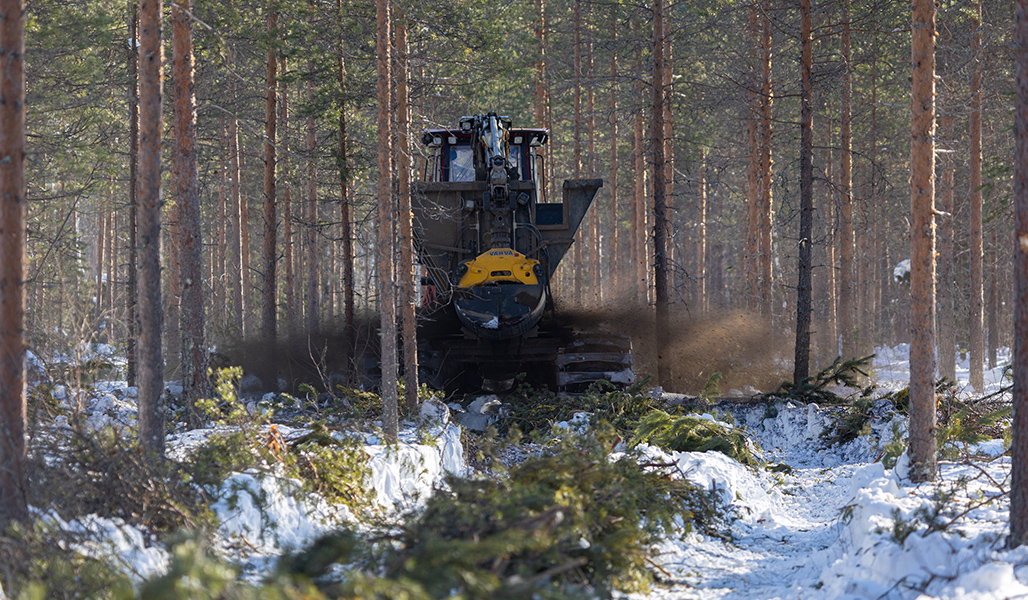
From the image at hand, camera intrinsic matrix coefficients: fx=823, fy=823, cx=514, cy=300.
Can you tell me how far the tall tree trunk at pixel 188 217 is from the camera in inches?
392

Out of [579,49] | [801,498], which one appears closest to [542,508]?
[801,498]

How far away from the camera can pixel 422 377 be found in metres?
13.7

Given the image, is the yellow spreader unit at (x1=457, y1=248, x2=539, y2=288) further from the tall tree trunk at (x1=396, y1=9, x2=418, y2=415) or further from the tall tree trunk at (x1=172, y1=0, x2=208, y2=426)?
the tall tree trunk at (x1=172, y1=0, x2=208, y2=426)

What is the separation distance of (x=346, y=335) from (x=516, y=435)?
8.47 m

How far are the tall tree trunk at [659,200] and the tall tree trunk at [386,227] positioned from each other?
7474 mm

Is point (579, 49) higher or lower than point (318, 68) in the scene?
higher

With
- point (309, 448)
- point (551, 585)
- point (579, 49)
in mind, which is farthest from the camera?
point (579, 49)

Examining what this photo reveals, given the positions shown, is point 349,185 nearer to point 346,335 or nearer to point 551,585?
point 346,335

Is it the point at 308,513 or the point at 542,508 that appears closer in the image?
the point at 542,508

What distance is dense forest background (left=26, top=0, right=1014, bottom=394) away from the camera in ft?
47.8

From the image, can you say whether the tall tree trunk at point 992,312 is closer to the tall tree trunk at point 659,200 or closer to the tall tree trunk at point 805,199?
the tall tree trunk at point 805,199

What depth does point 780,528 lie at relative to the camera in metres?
7.54

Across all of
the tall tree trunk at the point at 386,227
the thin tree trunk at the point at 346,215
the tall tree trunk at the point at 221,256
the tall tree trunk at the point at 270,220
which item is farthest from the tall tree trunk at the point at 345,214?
the tall tree trunk at the point at 221,256

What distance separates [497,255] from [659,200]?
4274 millimetres
